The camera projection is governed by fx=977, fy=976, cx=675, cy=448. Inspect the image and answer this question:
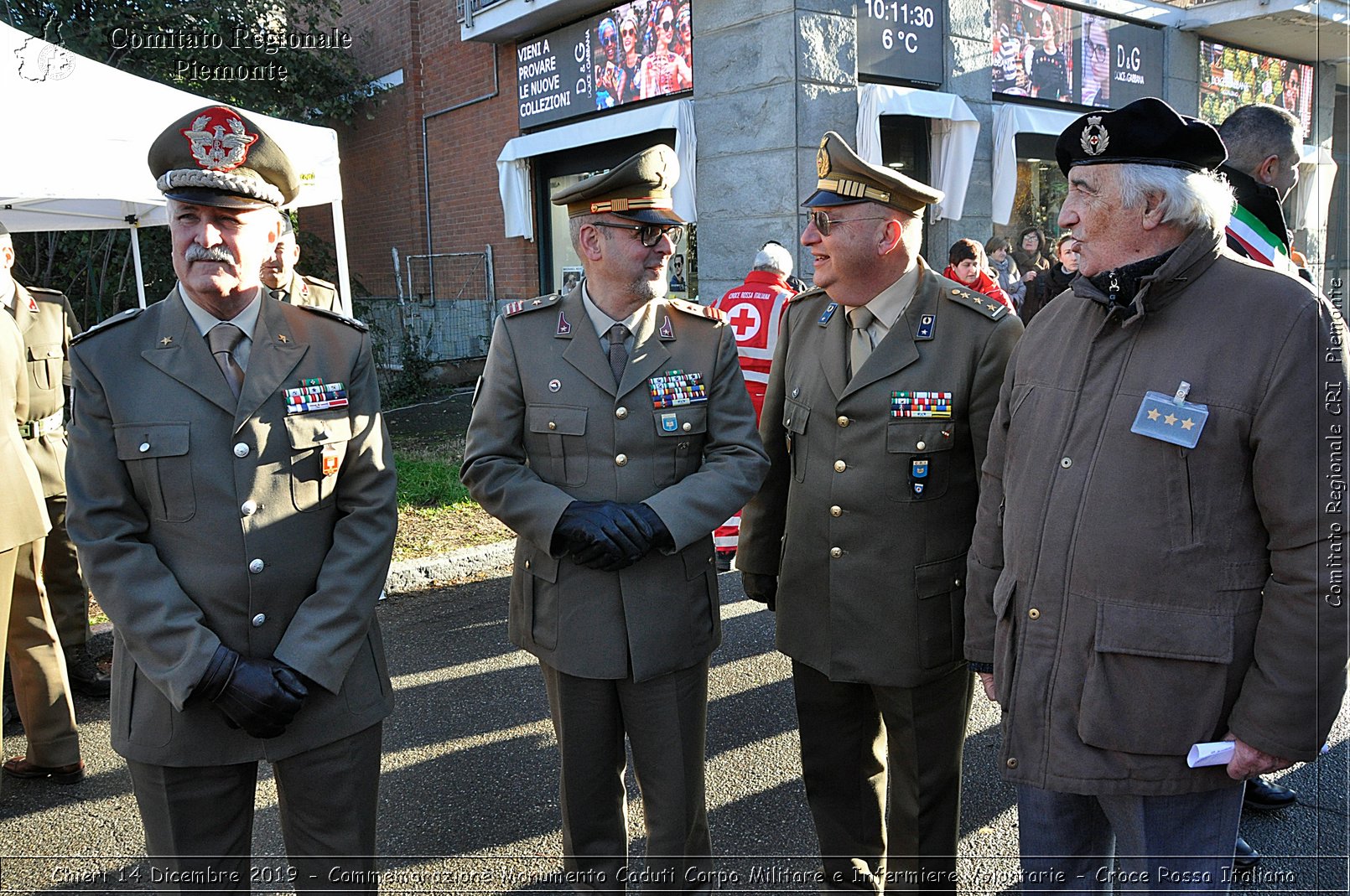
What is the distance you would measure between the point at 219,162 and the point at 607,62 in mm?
9569

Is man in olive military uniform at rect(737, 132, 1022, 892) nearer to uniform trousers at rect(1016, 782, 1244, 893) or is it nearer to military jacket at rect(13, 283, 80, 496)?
uniform trousers at rect(1016, 782, 1244, 893)

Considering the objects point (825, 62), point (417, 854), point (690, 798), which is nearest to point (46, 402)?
point (417, 854)

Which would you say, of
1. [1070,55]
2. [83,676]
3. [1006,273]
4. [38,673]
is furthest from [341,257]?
[1070,55]

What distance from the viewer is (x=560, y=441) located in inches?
110

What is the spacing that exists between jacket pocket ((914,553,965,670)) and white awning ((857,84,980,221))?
23.3 ft

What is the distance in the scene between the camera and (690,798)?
8.99ft

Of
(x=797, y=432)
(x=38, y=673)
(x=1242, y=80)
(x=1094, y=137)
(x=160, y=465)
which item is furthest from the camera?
(x=1242, y=80)

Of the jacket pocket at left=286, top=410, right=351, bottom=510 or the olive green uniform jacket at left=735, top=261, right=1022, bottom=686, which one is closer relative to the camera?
the jacket pocket at left=286, top=410, right=351, bottom=510

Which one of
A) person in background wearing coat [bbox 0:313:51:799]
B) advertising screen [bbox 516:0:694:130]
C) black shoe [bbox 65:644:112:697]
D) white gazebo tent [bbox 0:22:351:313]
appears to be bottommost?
black shoe [bbox 65:644:112:697]

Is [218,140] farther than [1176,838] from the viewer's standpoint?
Yes

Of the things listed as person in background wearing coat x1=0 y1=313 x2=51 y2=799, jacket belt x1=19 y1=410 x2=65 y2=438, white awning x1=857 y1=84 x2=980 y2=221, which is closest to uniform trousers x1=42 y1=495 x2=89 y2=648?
jacket belt x1=19 y1=410 x2=65 y2=438

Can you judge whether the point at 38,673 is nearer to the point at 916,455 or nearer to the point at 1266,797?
the point at 916,455

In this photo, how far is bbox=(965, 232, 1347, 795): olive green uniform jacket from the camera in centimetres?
190

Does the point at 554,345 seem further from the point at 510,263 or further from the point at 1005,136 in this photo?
the point at 510,263
